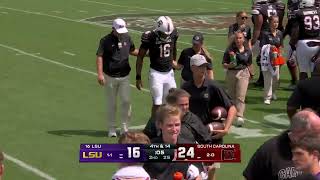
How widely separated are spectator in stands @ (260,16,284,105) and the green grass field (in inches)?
13.1

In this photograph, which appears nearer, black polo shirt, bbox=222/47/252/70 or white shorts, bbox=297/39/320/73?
black polo shirt, bbox=222/47/252/70

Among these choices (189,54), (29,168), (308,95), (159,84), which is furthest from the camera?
(189,54)

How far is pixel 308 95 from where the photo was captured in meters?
8.23

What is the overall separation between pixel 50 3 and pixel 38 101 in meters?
20.8

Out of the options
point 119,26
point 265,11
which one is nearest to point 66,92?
point 119,26

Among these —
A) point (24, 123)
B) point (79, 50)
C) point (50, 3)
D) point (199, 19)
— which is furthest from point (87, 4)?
point (24, 123)

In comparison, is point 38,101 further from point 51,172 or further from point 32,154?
point 51,172

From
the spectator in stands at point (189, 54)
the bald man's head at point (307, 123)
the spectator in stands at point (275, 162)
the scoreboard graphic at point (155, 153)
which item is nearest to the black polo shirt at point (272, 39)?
the spectator in stands at point (189, 54)

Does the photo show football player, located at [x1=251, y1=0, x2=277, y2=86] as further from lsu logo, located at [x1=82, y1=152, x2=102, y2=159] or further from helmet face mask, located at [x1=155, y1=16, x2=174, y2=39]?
lsu logo, located at [x1=82, y1=152, x2=102, y2=159]

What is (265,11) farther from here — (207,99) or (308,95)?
(308,95)

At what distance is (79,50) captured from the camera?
72.6ft

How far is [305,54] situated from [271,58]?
0.65m

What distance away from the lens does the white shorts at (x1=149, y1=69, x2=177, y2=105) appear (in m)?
12.4

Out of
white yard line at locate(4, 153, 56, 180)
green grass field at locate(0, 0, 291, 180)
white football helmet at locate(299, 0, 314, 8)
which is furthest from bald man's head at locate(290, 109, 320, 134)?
white football helmet at locate(299, 0, 314, 8)
